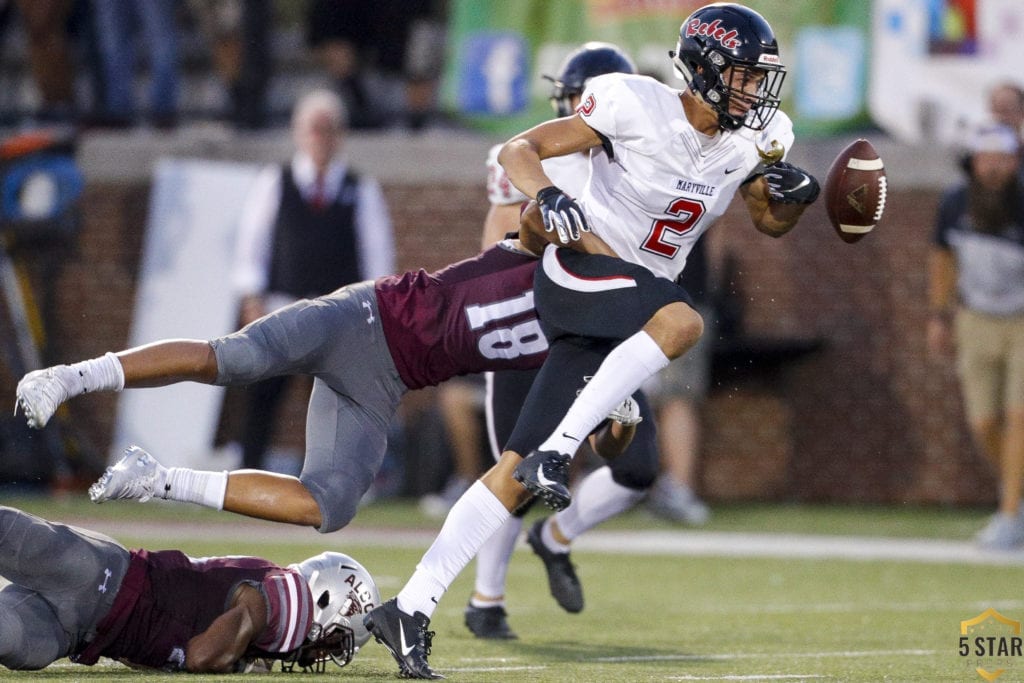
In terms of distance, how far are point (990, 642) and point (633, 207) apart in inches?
66.6

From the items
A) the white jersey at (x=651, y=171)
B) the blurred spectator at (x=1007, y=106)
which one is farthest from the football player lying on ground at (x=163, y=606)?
the blurred spectator at (x=1007, y=106)

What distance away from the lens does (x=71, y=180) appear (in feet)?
34.7

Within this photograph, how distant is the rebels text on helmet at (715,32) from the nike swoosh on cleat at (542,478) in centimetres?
131

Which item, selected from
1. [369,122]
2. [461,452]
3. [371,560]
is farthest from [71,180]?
[371,560]

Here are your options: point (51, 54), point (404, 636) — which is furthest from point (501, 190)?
point (51, 54)

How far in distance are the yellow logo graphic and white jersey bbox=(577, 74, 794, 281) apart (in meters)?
1.37

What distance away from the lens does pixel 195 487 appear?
180 inches

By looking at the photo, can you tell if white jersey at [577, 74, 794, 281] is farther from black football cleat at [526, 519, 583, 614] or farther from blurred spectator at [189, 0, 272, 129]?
blurred spectator at [189, 0, 272, 129]

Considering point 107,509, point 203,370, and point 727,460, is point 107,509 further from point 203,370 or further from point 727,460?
point 203,370

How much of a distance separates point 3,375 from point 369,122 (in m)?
2.84

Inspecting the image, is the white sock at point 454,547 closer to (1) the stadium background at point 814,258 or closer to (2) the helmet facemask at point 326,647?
(2) the helmet facemask at point 326,647

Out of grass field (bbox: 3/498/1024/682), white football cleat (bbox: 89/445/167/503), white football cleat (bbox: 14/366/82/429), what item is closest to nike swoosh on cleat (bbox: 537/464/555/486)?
grass field (bbox: 3/498/1024/682)

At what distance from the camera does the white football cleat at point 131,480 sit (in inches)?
174

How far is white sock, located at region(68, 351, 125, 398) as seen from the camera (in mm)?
4617
